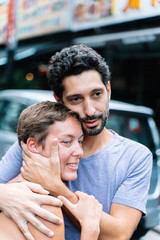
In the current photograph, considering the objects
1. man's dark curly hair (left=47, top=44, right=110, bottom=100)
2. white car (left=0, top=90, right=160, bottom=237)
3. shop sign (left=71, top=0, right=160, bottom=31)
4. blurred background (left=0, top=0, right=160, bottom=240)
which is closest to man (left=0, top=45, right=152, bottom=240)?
man's dark curly hair (left=47, top=44, right=110, bottom=100)

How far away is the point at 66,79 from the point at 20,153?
52 centimetres

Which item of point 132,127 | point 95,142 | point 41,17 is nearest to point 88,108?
point 95,142

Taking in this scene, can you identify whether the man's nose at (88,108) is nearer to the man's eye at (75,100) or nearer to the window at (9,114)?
the man's eye at (75,100)

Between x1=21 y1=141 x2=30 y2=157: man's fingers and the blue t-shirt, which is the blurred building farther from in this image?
x1=21 y1=141 x2=30 y2=157: man's fingers

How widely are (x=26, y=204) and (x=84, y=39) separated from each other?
7.74 meters

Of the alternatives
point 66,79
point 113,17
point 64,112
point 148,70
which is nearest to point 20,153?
point 64,112

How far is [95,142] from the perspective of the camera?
5.87 ft

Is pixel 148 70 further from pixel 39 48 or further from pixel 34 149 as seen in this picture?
pixel 34 149

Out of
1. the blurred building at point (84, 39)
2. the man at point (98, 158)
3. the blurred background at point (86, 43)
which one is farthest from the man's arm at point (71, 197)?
the blurred building at point (84, 39)

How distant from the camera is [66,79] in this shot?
1.71m

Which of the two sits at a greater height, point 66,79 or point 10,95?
point 66,79

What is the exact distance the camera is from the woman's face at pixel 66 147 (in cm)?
156

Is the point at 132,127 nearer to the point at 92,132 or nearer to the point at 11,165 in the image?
the point at 92,132

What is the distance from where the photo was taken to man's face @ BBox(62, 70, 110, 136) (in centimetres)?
167
